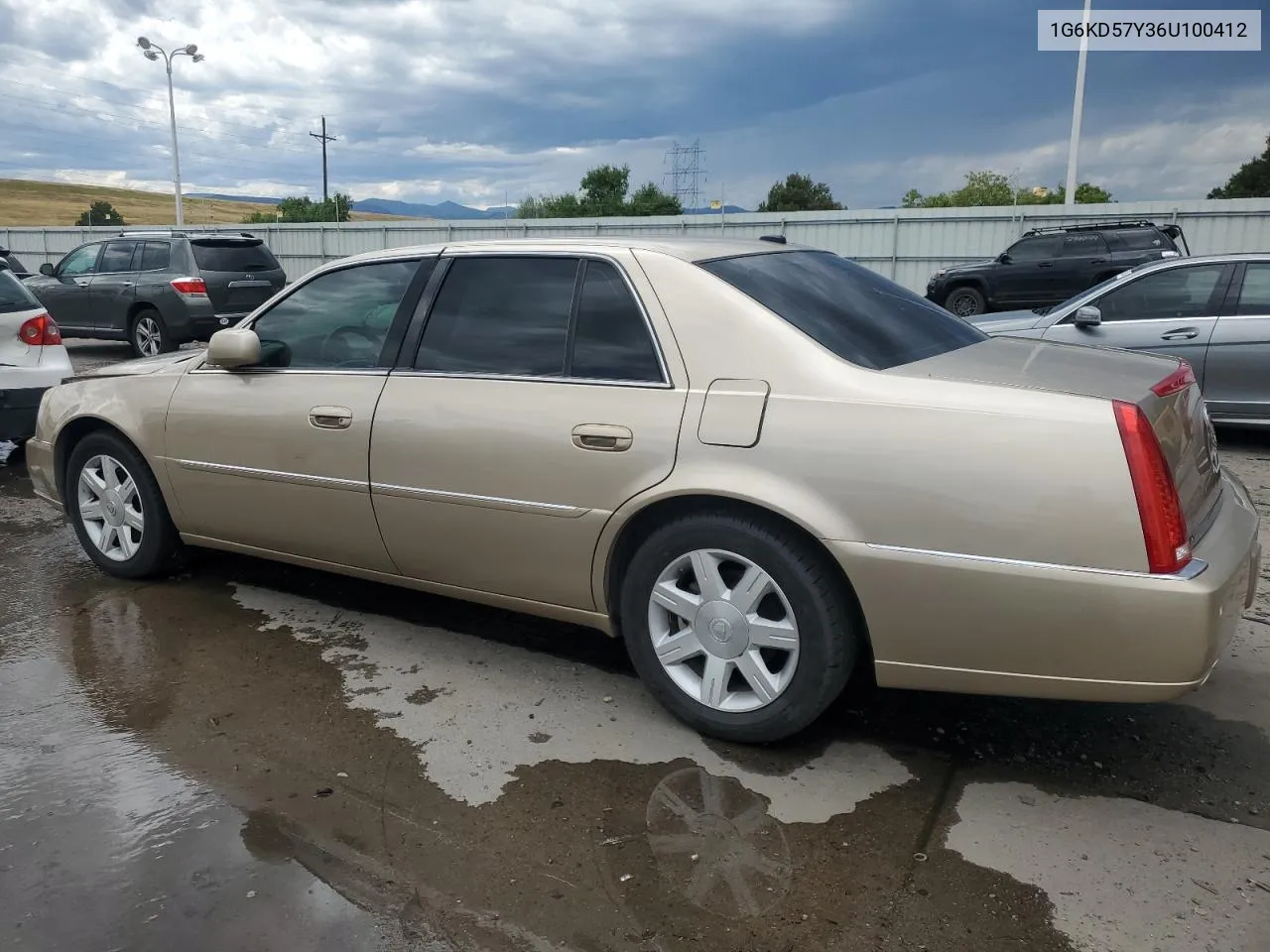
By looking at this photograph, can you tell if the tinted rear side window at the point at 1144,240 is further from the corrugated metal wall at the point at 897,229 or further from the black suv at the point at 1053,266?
the corrugated metal wall at the point at 897,229

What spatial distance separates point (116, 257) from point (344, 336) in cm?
1104

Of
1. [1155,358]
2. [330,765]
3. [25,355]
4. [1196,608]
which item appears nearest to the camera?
[1196,608]

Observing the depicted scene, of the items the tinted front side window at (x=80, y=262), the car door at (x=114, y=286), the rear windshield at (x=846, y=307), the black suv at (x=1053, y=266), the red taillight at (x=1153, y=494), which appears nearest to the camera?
the red taillight at (x=1153, y=494)

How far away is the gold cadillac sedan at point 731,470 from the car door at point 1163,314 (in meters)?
4.45

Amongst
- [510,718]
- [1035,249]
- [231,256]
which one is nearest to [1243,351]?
Result: [510,718]

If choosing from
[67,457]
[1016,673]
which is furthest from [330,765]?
[67,457]

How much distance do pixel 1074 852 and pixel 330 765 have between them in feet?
6.98

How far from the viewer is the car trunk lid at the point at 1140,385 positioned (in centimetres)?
264

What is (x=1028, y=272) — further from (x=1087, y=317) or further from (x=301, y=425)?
(x=301, y=425)

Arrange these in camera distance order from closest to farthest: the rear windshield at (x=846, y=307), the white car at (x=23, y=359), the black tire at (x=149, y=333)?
1. the rear windshield at (x=846, y=307)
2. the white car at (x=23, y=359)
3. the black tire at (x=149, y=333)

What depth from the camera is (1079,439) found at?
249 centimetres

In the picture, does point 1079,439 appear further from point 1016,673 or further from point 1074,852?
point 1074,852

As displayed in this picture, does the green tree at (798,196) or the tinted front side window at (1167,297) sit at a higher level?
the green tree at (798,196)

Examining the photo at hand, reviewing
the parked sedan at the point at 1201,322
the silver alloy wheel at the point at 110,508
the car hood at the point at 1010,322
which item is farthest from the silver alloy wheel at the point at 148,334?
the parked sedan at the point at 1201,322
